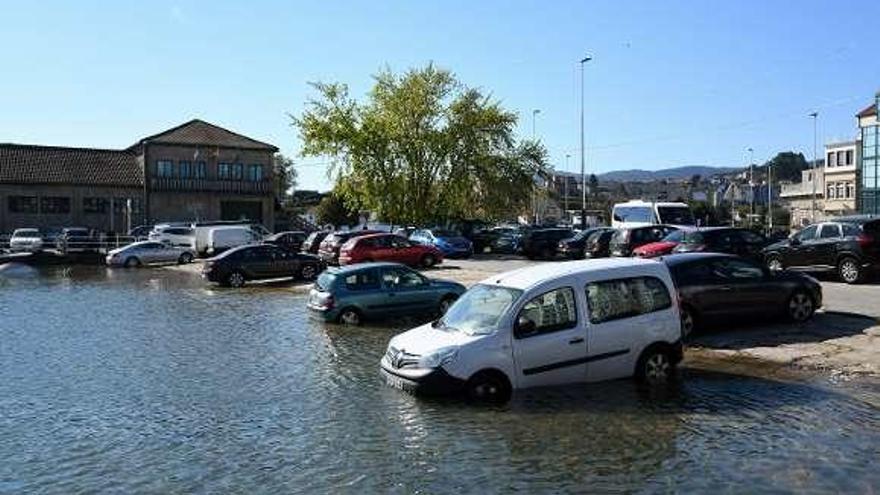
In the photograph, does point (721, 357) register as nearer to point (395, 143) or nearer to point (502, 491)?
point (502, 491)

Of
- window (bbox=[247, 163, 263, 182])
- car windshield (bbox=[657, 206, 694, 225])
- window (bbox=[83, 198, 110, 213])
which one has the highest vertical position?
window (bbox=[247, 163, 263, 182])

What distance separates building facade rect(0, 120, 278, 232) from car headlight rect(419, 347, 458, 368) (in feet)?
206

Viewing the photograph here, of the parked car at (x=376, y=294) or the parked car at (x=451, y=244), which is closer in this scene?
the parked car at (x=376, y=294)

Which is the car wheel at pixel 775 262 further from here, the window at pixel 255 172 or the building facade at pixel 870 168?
the window at pixel 255 172

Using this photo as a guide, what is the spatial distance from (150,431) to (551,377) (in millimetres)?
5075

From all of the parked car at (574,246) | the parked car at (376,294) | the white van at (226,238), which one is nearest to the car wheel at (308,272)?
the parked car at (574,246)

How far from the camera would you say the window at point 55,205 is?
234 feet

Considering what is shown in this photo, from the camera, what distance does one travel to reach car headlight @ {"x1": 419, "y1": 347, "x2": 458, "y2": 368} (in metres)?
11.6

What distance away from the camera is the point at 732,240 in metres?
27.6

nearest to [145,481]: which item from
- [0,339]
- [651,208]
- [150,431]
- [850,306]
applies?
[150,431]

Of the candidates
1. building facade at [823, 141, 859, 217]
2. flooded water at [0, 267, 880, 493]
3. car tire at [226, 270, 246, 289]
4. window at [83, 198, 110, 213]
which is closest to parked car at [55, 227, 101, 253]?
window at [83, 198, 110, 213]

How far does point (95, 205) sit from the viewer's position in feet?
242

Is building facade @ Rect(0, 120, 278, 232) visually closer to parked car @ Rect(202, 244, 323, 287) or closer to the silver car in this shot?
the silver car

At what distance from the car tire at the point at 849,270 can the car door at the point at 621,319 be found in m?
13.0
